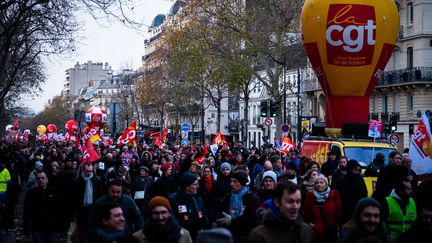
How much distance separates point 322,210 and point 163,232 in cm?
344

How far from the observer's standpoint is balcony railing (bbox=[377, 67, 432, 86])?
170ft

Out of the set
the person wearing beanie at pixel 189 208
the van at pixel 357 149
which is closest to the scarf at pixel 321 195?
the person wearing beanie at pixel 189 208

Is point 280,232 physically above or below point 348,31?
below

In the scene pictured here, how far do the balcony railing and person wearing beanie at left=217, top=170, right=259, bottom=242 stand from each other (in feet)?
140

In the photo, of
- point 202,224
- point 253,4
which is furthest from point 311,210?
point 253,4

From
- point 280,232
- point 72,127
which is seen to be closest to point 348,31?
point 280,232

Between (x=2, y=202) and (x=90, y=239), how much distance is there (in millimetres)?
10345

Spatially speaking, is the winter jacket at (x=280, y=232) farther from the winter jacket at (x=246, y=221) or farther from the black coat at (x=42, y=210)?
the black coat at (x=42, y=210)

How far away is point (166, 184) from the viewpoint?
47.4ft

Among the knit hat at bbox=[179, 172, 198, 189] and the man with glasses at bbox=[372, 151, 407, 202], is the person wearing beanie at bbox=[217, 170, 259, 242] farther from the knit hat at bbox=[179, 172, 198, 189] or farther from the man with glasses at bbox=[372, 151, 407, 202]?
the man with glasses at bbox=[372, 151, 407, 202]

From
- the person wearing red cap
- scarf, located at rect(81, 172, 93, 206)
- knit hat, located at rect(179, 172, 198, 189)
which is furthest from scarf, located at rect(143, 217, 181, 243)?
scarf, located at rect(81, 172, 93, 206)

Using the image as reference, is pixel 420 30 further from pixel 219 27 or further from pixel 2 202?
pixel 2 202

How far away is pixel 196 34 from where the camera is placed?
49656mm

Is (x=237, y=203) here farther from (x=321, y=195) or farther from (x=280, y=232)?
(x=280, y=232)
